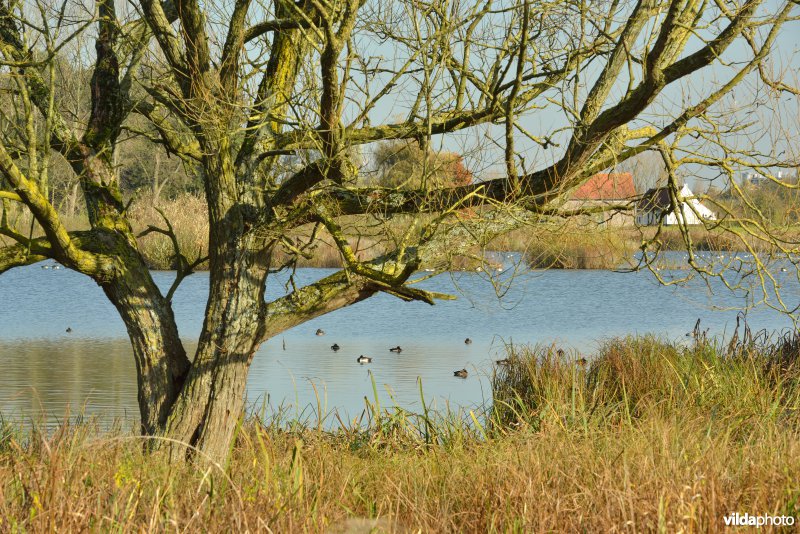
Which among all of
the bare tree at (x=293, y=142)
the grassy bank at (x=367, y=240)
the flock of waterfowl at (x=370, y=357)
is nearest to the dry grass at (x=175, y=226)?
the grassy bank at (x=367, y=240)

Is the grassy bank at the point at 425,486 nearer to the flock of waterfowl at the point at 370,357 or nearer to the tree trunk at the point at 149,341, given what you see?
the tree trunk at the point at 149,341

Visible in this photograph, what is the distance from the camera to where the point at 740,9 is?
4816mm

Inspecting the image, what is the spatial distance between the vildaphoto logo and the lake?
207 cm

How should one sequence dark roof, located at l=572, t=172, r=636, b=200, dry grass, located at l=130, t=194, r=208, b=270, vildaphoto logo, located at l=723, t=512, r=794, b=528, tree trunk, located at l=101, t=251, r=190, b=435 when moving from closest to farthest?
1. vildaphoto logo, located at l=723, t=512, r=794, b=528
2. dark roof, located at l=572, t=172, r=636, b=200
3. tree trunk, located at l=101, t=251, r=190, b=435
4. dry grass, located at l=130, t=194, r=208, b=270

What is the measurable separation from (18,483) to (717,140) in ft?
16.2

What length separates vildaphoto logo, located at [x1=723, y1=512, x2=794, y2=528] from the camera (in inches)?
148

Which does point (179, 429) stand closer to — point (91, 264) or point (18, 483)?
point (91, 264)

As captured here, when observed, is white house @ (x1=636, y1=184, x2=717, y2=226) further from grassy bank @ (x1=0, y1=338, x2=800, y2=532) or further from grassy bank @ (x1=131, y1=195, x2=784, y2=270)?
grassy bank @ (x1=0, y1=338, x2=800, y2=532)

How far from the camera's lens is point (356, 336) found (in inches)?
715

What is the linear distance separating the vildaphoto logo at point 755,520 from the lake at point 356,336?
2067 millimetres

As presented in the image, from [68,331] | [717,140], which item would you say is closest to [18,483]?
[717,140]

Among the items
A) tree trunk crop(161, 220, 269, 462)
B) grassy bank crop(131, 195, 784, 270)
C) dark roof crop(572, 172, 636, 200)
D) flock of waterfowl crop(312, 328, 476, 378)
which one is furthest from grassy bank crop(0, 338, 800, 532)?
flock of waterfowl crop(312, 328, 476, 378)

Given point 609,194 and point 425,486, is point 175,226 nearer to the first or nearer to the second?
point 609,194

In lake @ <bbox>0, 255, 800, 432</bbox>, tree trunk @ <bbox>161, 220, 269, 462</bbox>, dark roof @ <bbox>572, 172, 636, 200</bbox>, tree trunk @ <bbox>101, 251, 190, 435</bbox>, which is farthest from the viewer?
lake @ <bbox>0, 255, 800, 432</bbox>
